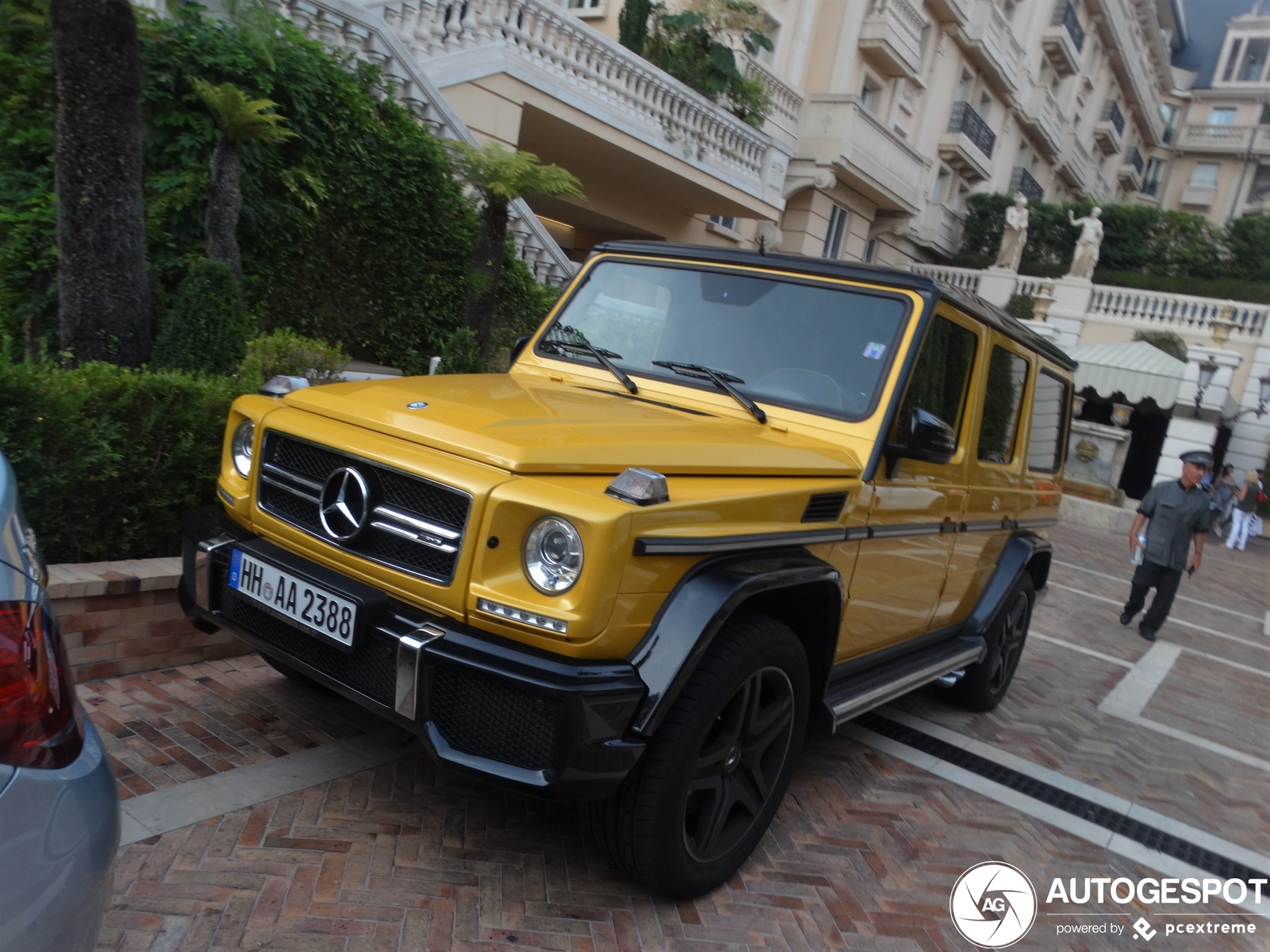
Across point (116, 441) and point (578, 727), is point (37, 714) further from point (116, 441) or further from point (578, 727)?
point (116, 441)

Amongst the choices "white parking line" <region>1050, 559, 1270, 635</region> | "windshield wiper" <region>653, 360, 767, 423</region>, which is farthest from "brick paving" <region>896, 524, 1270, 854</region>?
"windshield wiper" <region>653, 360, 767, 423</region>

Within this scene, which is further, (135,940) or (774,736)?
(774,736)

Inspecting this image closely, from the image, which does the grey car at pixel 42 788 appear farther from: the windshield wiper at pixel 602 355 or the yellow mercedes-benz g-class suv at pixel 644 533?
the windshield wiper at pixel 602 355

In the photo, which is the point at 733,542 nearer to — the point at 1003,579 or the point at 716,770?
the point at 716,770

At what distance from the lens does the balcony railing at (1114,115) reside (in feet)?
128

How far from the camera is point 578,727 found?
7.41ft

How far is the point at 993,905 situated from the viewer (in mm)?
3318

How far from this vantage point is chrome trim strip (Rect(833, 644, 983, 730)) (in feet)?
10.9

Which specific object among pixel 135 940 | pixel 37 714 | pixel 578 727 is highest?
pixel 37 714

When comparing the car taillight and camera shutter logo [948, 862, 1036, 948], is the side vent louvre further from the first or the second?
the car taillight

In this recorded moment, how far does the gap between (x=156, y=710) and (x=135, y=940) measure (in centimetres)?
131

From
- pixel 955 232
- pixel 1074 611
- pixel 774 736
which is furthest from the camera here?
pixel 955 232

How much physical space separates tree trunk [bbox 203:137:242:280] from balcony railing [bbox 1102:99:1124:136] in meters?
41.8

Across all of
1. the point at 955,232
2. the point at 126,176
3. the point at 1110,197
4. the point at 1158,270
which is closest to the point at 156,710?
the point at 126,176
